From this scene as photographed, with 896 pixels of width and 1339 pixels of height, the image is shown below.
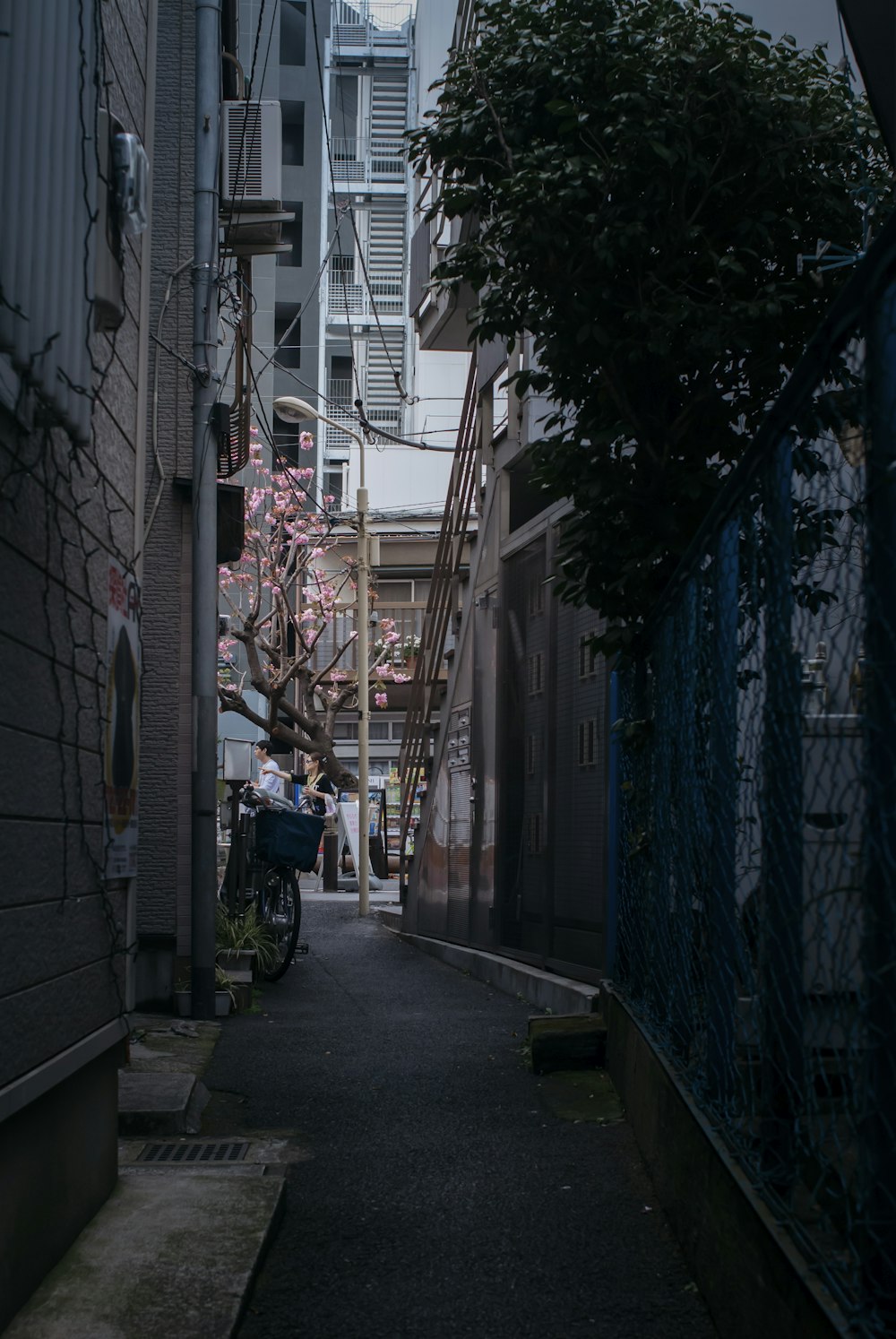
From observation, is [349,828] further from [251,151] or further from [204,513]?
[204,513]

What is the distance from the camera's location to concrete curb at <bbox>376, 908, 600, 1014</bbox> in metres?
7.84

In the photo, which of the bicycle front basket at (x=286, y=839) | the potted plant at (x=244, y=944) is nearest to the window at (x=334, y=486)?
the bicycle front basket at (x=286, y=839)

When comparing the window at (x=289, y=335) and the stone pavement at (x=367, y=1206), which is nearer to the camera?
the stone pavement at (x=367, y=1206)

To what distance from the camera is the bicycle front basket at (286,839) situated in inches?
399

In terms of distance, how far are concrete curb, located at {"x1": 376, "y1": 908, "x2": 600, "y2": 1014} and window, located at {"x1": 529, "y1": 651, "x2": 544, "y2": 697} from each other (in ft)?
6.29

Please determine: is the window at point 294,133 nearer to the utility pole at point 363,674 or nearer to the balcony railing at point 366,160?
the balcony railing at point 366,160

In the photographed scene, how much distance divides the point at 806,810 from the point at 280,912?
7.91 m

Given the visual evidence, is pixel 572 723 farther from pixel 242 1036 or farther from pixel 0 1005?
pixel 0 1005

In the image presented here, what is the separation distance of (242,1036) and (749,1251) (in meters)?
5.29

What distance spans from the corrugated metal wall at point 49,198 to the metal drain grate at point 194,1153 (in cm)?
274

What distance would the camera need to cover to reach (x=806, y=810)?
2760 millimetres

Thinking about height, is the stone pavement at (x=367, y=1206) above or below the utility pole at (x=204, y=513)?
below

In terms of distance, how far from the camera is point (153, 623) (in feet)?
29.9

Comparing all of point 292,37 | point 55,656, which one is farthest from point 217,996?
point 292,37
